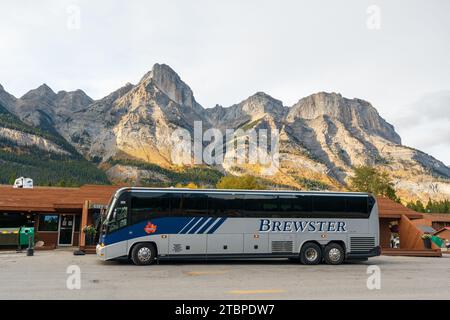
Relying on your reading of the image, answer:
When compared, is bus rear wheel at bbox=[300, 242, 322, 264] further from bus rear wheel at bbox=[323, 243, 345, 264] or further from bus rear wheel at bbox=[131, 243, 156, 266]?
bus rear wheel at bbox=[131, 243, 156, 266]

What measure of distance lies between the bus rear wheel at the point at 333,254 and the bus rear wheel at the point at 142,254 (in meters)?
7.79

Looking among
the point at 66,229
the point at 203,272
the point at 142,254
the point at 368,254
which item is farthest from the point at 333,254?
the point at 66,229

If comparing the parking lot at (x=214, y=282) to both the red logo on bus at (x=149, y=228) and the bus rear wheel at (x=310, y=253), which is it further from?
the red logo on bus at (x=149, y=228)

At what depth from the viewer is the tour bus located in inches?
656

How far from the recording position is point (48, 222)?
86.5 feet

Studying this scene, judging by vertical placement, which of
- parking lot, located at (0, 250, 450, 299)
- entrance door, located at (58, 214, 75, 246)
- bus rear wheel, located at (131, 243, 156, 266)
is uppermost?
entrance door, located at (58, 214, 75, 246)

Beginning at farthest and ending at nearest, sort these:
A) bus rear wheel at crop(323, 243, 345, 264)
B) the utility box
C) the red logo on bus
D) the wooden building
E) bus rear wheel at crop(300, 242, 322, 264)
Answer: the wooden building
the utility box
bus rear wheel at crop(323, 243, 345, 264)
bus rear wheel at crop(300, 242, 322, 264)
the red logo on bus

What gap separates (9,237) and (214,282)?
1771 centimetres

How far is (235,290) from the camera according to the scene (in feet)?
35.7

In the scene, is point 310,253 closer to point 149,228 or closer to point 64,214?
point 149,228

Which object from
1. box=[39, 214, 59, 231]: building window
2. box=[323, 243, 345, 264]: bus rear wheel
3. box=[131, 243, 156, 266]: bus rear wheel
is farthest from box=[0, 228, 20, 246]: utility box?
box=[323, 243, 345, 264]: bus rear wheel

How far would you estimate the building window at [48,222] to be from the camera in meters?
26.2

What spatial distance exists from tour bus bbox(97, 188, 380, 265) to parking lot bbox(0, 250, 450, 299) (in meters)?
0.72
